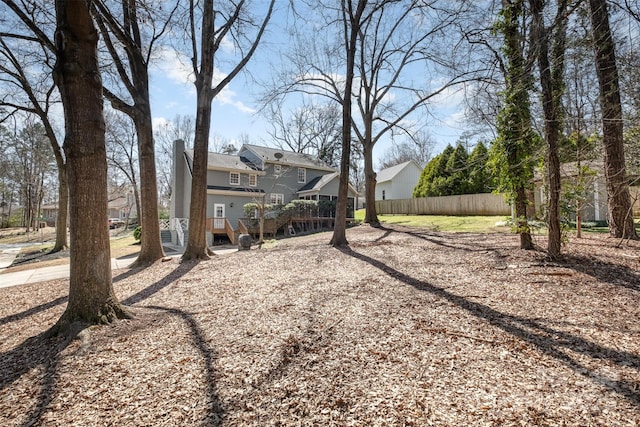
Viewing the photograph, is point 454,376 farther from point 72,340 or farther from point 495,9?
point 495,9

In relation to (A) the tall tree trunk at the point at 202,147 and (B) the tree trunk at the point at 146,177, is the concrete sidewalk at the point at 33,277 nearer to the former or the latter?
(B) the tree trunk at the point at 146,177

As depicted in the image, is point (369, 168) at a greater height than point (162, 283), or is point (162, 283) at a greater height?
point (369, 168)

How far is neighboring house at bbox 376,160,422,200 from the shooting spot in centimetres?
3238

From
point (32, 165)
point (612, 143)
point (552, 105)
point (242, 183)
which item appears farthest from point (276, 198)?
point (32, 165)

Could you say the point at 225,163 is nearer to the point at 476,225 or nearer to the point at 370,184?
the point at 370,184

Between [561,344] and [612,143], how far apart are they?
6.77m

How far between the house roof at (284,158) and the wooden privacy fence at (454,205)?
7262 mm

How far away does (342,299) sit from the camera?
A: 4469mm

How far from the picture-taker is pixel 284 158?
23984 millimetres

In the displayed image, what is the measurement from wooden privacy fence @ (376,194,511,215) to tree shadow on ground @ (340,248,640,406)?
15.1 metres

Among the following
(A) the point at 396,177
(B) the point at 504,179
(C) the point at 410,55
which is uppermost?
(C) the point at 410,55

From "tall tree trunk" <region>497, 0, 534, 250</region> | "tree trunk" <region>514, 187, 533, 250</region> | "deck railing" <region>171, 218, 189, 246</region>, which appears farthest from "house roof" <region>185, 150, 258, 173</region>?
"tree trunk" <region>514, 187, 533, 250</region>

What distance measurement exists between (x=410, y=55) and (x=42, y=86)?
650 inches

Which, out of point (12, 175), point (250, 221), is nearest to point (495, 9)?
point (250, 221)
